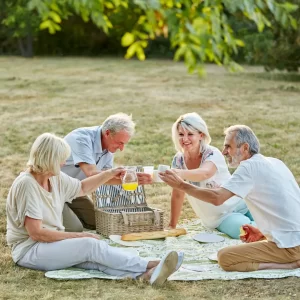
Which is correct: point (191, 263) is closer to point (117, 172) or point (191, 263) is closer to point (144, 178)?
point (144, 178)

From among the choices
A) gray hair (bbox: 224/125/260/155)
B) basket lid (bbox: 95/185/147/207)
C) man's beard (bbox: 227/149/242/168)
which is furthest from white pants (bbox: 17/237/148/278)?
basket lid (bbox: 95/185/147/207)

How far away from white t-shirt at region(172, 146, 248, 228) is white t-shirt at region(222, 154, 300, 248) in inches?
37.7

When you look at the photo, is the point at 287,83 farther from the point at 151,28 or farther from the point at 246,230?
the point at 151,28

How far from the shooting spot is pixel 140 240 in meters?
Result: 6.08

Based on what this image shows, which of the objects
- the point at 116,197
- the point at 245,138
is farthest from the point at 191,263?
the point at 116,197

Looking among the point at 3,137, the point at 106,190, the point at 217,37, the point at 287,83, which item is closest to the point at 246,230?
the point at 106,190

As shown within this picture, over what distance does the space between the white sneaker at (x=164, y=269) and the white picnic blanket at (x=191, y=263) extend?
0.20m

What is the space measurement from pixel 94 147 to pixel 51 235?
4.31 ft

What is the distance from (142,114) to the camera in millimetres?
13984

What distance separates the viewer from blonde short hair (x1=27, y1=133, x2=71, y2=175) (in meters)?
4.90

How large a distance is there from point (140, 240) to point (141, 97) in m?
10.6

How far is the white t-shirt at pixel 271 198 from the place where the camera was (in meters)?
5.17

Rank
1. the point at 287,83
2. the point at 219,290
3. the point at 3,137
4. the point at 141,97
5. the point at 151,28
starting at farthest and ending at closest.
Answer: the point at 287,83, the point at 141,97, the point at 3,137, the point at 219,290, the point at 151,28

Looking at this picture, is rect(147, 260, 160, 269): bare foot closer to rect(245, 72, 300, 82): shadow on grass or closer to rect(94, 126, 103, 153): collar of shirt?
rect(94, 126, 103, 153): collar of shirt
